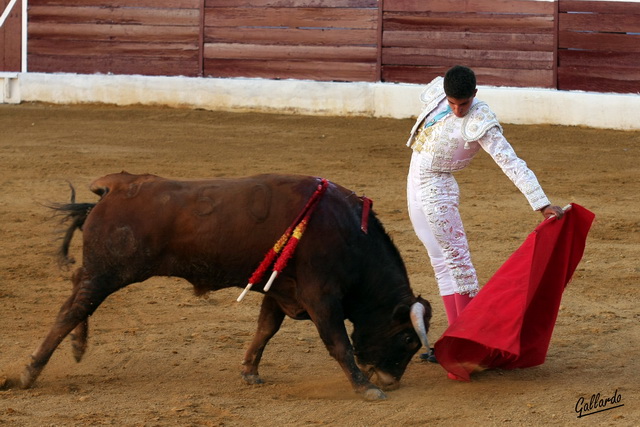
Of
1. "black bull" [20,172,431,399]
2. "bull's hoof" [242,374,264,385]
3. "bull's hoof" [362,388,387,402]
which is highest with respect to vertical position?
"black bull" [20,172,431,399]

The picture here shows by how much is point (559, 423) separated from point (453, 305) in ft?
3.44

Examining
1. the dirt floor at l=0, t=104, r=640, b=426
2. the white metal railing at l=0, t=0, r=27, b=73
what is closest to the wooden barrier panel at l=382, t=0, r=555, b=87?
the dirt floor at l=0, t=104, r=640, b=426

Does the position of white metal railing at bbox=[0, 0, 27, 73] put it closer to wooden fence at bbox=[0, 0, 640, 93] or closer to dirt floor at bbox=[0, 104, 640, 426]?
wooden fence at bbox=[0, 0, 640, 93]

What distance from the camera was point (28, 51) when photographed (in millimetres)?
13352

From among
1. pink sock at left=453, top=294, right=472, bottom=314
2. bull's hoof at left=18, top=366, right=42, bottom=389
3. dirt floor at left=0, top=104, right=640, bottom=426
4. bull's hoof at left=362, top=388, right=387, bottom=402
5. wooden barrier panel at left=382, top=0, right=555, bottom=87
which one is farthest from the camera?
wooden barrier panel at left=382, top=0, right=555, bottom=87

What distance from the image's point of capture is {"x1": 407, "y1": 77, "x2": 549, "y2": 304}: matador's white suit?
186 inches

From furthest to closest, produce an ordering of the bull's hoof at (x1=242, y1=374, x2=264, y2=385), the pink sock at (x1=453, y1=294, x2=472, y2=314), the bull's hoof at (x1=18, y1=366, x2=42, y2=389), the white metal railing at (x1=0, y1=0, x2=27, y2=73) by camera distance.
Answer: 1. the white metal railing at (x1=0, y1=0, x2=27, y2=73)
2. the pink sock at (x1=453, y1=294, x2=472, y2=314)
3. the bull's hoof at (x1=242, y1=374, x2=264, y2=385)
4. the bull's hoof at (x1=18, y1=366, x2=42, y2=389)

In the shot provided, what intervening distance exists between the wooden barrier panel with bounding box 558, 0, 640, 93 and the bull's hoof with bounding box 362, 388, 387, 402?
7945 millimetres

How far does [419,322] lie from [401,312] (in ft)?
0.43

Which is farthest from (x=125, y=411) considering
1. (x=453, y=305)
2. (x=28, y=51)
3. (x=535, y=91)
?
(x=28, y=51)

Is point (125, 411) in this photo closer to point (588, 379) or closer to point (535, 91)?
point (588, 379)

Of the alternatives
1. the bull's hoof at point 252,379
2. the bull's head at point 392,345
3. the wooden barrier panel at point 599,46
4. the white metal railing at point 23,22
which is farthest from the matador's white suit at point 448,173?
the white metal railing at point 23,22
